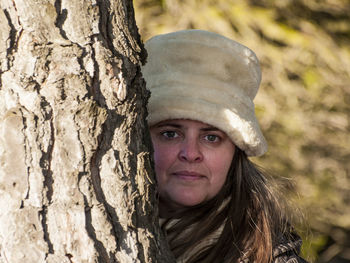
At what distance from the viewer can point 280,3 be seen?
15.2 ft

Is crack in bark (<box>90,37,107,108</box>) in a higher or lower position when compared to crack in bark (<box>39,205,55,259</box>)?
higher

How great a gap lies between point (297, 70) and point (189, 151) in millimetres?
2511

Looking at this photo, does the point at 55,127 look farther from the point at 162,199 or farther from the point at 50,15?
the point at 162,199

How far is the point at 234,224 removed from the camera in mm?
2486

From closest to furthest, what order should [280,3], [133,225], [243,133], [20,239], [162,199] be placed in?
[20,239] → [133,225] → [243,133] → [162,199] → [280,3]

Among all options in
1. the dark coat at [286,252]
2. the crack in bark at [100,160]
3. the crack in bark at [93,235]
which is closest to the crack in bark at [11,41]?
the crack in bark at [100,160]

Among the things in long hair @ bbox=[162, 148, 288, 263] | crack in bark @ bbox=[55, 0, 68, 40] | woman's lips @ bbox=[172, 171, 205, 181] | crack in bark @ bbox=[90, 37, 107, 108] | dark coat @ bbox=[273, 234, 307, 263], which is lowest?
dark coat @ bbox=[273, 234, 307, 263]

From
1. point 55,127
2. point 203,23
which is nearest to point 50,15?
point 55,127

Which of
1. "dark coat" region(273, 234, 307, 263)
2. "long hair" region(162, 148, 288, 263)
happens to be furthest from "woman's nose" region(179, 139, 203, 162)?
"dark coat" region(273, 234, 307, 263)

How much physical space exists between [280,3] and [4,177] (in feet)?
11.7

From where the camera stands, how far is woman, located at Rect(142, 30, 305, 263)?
2363mm

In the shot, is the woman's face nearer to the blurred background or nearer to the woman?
the woman

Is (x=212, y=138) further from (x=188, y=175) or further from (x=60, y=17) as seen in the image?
(x=60, y=17)

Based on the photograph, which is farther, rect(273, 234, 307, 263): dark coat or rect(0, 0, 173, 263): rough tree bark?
rect(273, 234, 307, 263): dark coat
